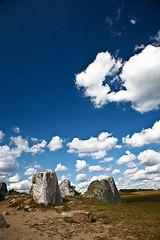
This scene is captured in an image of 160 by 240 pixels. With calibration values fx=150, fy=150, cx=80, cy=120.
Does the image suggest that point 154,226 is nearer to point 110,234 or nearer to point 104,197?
point 110,234

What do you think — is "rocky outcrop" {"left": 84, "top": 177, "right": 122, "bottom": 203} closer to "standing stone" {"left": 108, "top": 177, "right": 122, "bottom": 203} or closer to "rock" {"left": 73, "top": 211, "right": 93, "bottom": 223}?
"standing stone" {"left": 108, "top": 177, "right": 122, "bottom": 203}

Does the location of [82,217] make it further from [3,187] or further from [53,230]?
[3,187]

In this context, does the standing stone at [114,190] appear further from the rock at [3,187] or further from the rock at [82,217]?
the rock at [3,187]

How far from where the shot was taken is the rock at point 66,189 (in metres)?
35.1

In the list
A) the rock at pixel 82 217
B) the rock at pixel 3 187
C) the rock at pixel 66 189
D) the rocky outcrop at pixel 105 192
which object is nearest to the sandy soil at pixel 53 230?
the rock at pixel 82 217

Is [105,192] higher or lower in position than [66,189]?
lower

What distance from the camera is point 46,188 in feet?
72.4

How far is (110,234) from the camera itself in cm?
1090

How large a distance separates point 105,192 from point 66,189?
972cm

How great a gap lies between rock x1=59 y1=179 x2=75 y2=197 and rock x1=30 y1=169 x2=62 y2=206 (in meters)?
12.5

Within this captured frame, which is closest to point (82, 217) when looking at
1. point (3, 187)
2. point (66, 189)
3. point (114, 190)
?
point (114, 190)

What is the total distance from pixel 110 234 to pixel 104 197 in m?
21.4

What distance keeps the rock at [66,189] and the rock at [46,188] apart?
41.0ft

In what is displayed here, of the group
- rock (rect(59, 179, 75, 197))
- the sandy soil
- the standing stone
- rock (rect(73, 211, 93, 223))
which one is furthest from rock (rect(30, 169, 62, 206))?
the standing stone
